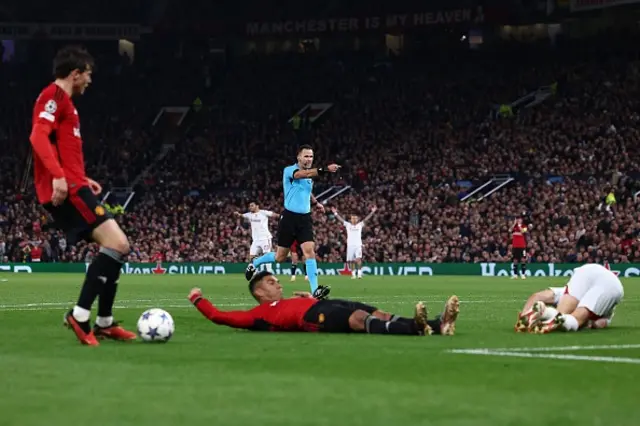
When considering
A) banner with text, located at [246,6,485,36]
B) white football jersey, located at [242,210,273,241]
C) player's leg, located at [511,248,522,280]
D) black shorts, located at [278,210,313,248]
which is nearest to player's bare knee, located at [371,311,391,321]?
black shorts, located at [278,210,313,248]

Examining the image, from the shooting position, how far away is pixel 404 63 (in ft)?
202

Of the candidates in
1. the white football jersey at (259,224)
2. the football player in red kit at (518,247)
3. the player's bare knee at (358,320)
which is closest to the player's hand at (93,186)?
the player's bare knee at (358,320)

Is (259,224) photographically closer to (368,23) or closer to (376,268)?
(376,268)

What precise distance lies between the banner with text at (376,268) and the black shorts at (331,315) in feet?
97.4

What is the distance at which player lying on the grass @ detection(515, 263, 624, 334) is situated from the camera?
11766 mm

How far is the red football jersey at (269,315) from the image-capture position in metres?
11.9

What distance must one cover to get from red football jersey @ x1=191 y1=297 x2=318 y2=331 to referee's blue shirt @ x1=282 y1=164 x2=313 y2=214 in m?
9.01

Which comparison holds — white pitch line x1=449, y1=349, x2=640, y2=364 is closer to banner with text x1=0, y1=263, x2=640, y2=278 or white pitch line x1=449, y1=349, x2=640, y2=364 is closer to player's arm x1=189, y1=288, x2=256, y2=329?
player's arm x1=189, y1=288, x2=256, y2=329

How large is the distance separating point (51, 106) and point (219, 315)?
112 inches

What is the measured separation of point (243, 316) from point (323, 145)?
44.7 meters

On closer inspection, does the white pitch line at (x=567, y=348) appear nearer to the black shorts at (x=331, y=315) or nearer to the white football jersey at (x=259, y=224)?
the black shorts at (x=331, y=315)

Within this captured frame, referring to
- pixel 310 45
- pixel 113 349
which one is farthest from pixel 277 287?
pixel 310 45

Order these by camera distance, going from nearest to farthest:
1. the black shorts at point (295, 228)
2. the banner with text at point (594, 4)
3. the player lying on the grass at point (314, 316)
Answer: the player lying on the grass at point (314, 316), the black shorts at point (295, 228), the banner with text at point (594, 4)

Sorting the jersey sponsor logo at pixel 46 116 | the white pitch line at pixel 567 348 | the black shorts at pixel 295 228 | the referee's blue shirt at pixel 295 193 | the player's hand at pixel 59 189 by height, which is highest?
the jersey sponsor logo at pixel 46 116
